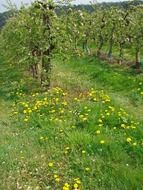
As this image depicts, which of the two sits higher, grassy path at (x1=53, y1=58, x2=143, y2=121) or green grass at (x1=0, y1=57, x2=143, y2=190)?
green grass at (x1=0, y1=57, x2=143, y2=190)

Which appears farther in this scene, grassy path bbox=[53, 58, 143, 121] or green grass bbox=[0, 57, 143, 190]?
grassy path bbox=[53, 58, 143, 121]

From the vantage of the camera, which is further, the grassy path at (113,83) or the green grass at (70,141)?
the grassy path at (113,83)

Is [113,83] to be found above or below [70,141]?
below

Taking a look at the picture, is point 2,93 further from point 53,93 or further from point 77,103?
point 77,103

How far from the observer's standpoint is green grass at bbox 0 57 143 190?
8.12 metres

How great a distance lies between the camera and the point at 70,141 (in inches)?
386

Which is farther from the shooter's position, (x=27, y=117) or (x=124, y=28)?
(x=124, y=28)

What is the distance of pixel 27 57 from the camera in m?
17.2

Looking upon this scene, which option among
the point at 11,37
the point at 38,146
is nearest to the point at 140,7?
the point at 11,37

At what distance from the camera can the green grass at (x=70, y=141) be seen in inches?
320

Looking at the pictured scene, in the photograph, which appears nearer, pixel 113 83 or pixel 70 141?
pixel 70 141

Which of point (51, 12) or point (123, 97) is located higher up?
point (51, 12)

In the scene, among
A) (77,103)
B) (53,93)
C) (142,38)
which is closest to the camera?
(77,103)

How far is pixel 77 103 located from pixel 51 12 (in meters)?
4.81
